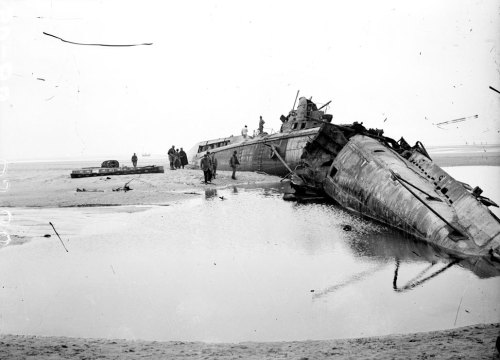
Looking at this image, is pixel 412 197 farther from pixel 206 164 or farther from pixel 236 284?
pixel 206 164

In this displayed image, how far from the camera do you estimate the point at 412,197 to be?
40.7 ft

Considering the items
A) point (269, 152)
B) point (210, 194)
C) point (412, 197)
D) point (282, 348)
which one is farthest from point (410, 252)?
point (269, 152)

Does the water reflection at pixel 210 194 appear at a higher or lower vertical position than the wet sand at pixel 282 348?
lower

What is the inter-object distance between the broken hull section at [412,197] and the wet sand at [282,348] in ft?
17.1

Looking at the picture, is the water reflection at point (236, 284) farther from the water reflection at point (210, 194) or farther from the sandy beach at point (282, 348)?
the water reflection at point (210, 194)

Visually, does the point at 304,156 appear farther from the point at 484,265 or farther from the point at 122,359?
the point at 122,359

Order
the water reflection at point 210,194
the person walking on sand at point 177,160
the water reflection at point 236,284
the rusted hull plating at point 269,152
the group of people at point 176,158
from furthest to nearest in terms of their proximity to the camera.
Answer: the person walking on sand at point 177,160 → the group of people at point 176,158 → the rusted hull plating at point 269,152 → the water reflection at point 210,194 → the water reflection at point 236,284

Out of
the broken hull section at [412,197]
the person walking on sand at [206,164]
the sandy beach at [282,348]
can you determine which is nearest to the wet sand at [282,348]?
the sandy beach at [282,348]

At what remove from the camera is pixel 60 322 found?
19.2 ft

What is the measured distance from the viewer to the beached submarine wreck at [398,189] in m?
10.1

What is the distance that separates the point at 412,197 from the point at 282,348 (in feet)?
29.6

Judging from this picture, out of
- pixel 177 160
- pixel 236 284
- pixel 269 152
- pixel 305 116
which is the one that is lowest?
pixel 236 284

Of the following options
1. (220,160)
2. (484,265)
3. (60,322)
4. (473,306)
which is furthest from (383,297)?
(220,160)

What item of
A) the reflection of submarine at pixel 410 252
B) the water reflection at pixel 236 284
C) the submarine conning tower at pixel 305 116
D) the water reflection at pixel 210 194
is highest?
the submarine conning tower at pixel 305 116
